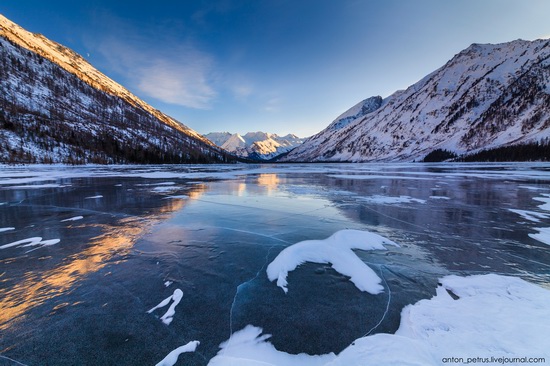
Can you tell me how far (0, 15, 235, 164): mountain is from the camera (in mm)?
96438

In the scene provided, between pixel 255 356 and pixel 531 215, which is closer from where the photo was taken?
pixel 255 356

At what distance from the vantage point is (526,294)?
4.34 metres

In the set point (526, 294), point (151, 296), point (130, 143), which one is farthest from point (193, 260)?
point (130, 143)

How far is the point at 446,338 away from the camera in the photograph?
10.8 ft

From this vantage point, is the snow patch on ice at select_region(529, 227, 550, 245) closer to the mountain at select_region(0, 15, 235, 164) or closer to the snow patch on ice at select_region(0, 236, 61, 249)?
the snow patch on ice at select_region(0, 236, 61, 249)

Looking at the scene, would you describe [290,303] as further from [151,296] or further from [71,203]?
[71,203]

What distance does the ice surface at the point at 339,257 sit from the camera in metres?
5.13

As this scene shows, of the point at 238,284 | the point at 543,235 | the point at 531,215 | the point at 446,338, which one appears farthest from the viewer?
the point at 531,215

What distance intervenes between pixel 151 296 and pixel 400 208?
1148 cm

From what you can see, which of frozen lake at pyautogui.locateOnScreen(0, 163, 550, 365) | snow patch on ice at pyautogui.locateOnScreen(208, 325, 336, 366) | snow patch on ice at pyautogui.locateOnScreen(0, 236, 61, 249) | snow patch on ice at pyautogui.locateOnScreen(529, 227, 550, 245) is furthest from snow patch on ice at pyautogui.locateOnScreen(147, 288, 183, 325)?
snow patch on ice at pyautogui.locateOnScreen(529, 227, 550, 245)

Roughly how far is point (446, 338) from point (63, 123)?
16049cm

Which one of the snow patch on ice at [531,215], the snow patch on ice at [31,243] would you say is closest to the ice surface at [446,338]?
the snow patch on ice at [31,243]

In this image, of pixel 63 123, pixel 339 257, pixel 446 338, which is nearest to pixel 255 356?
pixel 446 338

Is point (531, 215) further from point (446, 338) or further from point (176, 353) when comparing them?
point (176, 353)
